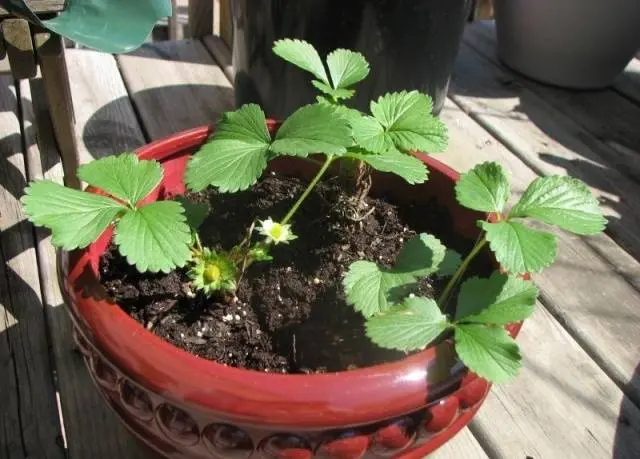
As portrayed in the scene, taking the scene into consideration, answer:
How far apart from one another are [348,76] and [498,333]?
1.06 ft

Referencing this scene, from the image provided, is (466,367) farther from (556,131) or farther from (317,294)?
(556,131)

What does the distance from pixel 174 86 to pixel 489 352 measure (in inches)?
45.5

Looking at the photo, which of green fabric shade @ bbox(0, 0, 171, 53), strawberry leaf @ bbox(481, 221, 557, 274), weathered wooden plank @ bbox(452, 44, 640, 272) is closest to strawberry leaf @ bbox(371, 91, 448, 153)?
strawberry leaf @ bbox(481, 221, 557, 274)

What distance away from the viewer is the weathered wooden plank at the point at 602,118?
4.64 ft

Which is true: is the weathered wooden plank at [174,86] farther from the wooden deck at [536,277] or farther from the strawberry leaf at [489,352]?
the strawberry leaf at [489,352]

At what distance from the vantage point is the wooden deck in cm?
83

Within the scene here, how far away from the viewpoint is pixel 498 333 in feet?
1.74

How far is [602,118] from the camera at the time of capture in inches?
61.2

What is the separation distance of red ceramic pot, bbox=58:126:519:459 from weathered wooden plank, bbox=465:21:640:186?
972mm

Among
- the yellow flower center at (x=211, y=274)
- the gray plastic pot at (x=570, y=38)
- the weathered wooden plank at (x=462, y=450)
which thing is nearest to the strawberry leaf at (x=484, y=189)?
the yellow flower center at (x=211, y=274)

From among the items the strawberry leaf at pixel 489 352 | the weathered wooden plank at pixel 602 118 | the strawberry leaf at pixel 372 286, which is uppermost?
the strawberry leaf at pixel 489 352

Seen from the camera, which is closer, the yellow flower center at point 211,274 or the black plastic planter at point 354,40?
the yellow flower center at point 211,274

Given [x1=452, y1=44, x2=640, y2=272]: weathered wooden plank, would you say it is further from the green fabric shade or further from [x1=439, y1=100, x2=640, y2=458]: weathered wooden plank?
the green fabric shade

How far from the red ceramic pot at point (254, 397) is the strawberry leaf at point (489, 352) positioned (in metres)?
0.02
